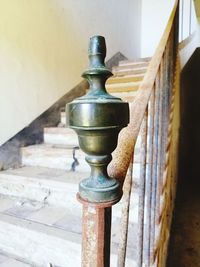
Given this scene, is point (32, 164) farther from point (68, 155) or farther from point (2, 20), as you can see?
point (2, 20)

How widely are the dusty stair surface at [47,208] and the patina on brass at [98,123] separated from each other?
61 cm

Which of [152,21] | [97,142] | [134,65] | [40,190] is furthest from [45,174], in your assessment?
[152,21]

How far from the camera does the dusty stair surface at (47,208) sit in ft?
3.52

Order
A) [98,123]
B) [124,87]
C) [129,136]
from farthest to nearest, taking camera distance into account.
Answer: [124,87] → [129,136] → [98,123]

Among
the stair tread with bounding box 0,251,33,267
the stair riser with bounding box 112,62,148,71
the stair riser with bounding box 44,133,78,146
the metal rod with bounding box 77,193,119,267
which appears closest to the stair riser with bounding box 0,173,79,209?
the stair tread with bounding box 0,251,33,267

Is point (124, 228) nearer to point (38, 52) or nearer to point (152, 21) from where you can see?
point (38, 52)

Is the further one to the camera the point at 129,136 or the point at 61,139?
the point at 61,139

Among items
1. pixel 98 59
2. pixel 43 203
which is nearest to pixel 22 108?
pixel 43 203

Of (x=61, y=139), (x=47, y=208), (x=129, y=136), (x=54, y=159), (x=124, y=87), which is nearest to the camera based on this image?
(x=129, y=136)

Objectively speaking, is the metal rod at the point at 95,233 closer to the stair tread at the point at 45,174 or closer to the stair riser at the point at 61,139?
the stair tread at the point at 45,174

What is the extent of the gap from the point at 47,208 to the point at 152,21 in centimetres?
374

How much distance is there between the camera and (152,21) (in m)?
4.08

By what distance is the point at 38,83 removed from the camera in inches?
78.2

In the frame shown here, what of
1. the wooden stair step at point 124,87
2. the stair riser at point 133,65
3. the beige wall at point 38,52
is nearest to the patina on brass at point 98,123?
the beige wall at point 38,52
